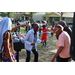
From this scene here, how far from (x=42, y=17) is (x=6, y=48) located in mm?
38400

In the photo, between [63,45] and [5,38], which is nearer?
[5,38]

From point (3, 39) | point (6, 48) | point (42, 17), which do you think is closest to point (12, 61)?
point (6, 48)

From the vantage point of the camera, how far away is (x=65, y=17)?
34688 mm

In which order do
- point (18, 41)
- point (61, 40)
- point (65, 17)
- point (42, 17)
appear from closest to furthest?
1. point (61, 40)
2. point (18, 41)
3. point (65, 17)
4. point (42, 17)

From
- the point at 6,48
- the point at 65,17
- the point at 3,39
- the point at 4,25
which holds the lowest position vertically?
the point at 6,48

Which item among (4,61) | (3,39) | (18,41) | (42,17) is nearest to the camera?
(3,39)

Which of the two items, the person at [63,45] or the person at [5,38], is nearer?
the person at [5,38]

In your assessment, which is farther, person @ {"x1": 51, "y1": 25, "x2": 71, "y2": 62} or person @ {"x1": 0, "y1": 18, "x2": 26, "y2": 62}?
person @ {"x1": 51, "y1": 25, "x2": 71, "y2": 62}

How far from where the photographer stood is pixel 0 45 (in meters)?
1.93

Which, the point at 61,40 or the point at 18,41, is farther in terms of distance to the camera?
the point at 18,41

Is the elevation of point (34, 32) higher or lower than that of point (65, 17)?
lower

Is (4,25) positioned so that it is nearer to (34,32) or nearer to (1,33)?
(1,33)

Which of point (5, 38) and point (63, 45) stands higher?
point (5, 38)

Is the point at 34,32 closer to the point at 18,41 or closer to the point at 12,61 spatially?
the point at 18,41
